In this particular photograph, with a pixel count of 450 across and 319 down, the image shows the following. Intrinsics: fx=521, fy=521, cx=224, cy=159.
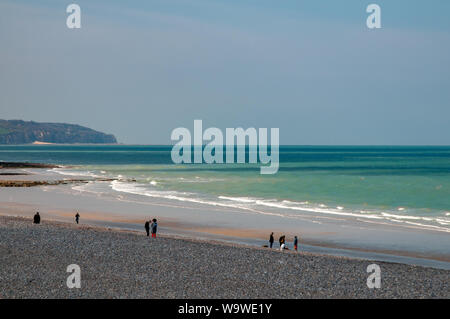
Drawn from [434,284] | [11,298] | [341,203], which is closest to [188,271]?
[11,298]

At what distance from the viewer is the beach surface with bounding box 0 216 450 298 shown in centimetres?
1534

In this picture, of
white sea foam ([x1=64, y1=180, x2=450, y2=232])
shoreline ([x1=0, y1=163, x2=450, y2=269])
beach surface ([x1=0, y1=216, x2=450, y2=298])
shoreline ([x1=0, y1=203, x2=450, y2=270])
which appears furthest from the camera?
white sea foam ([x1=64, y1=180, x2=450, y2=232])

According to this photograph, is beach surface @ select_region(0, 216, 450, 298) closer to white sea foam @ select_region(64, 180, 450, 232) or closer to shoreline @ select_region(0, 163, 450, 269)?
shoreline @ select_region(0, 163, 450, 269)

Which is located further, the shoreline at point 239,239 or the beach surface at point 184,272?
the shoreline at point 239,239

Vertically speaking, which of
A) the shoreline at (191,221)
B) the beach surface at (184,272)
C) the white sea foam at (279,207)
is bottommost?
the white sea foam at (279,207)

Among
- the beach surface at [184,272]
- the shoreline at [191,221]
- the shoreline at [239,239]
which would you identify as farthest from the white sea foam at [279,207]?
the beach surface at [184,272]

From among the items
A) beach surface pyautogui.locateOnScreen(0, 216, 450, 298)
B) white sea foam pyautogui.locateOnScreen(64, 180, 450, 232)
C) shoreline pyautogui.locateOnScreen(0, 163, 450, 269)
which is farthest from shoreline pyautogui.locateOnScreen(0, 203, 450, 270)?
white sea foam pyautogui.locateOnScreen(64, 180, 450, 232)

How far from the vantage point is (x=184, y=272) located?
17641 mm

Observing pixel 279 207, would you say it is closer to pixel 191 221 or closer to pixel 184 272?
pixel 191 221

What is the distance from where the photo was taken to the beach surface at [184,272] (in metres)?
15.3

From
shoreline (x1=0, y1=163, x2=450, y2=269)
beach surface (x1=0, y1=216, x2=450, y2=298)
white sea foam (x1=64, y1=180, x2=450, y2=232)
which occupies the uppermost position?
beach surface (x1=0, y1=216, x2=450, y2=298)

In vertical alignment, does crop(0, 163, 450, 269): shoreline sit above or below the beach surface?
below

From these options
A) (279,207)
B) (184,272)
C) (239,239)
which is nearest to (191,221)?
(239,239)

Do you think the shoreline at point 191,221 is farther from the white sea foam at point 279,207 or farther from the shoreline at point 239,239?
the white sea foam at point 279,207
